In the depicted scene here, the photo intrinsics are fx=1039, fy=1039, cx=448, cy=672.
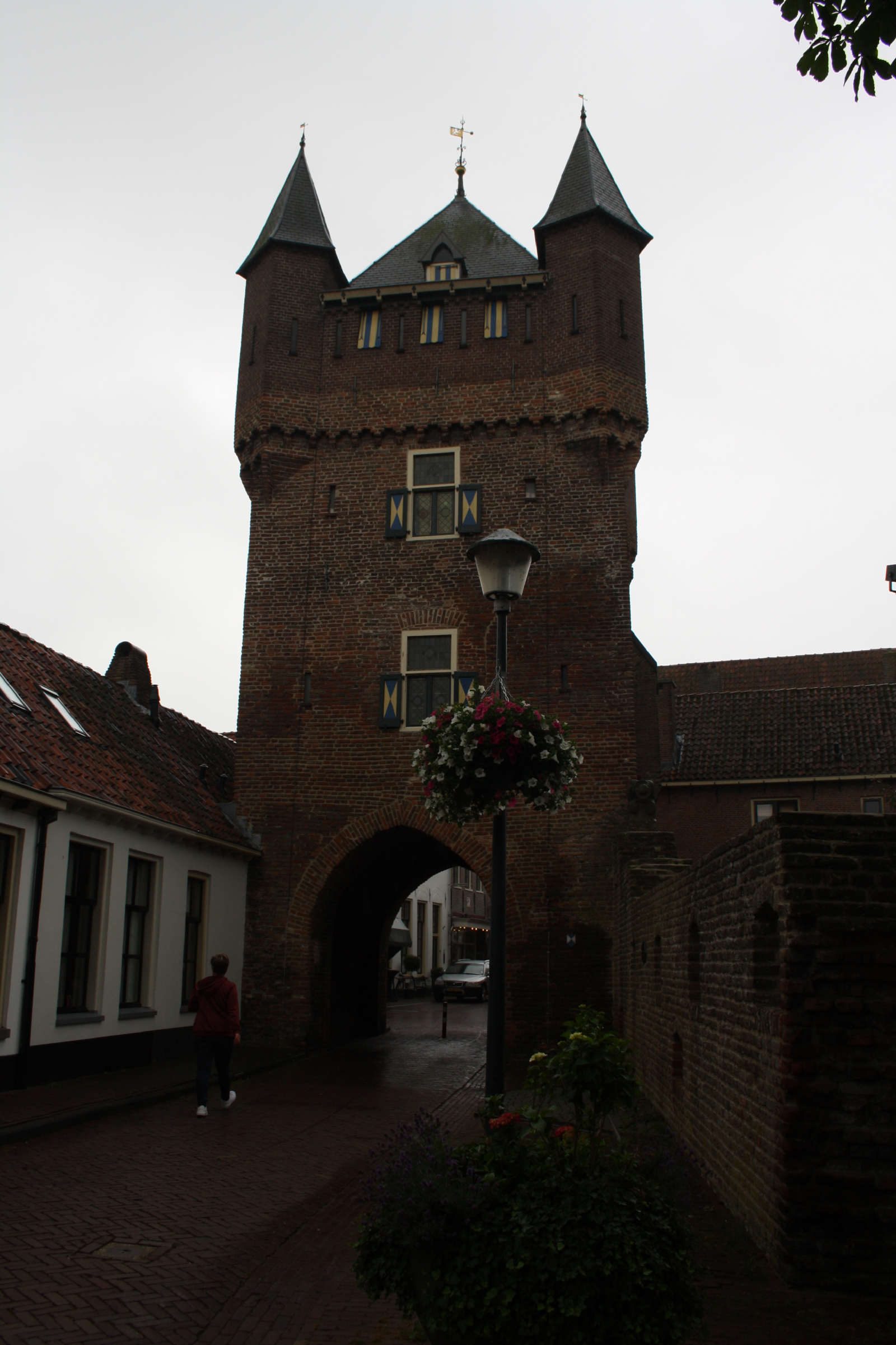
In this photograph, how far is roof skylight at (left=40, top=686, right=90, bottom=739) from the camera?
553 inches

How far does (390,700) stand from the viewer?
56.7 ft

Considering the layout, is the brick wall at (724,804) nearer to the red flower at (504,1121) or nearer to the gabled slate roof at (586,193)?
the gabled slate roof at (586,193)

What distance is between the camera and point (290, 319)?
19.4 metres

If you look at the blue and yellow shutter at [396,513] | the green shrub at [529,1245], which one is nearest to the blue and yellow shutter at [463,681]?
the blue and yellow shutter at [396,513]

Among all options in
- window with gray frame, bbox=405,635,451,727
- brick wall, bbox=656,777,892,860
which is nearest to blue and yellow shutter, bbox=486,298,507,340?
window with gray frame, bbox=405,635,451,727

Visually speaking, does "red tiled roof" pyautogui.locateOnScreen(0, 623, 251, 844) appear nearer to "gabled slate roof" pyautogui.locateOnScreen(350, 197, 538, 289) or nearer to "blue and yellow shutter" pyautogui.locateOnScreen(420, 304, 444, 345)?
"blue and yellow shutter" pyautogui.locateOnScreen(420, 304, 444, 345)

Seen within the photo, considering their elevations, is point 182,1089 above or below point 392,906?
below

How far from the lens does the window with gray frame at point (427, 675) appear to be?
17.2 meters

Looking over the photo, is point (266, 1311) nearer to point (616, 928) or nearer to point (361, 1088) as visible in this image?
point (361, 1088)

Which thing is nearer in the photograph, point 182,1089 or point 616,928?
point 182,1089

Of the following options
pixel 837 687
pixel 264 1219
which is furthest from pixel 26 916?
pixel 837 687

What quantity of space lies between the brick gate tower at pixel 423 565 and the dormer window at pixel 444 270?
0.70 ft

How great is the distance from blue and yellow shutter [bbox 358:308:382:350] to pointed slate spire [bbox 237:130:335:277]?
5.55ft

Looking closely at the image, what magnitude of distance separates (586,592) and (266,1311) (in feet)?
44.2
